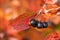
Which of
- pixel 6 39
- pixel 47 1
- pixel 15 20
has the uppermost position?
pixel 47 1

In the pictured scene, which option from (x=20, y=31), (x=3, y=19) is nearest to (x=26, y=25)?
(x=20, y=31)

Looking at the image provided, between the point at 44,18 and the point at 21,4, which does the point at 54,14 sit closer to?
the point at 44,18

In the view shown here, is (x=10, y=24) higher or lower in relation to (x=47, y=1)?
lower

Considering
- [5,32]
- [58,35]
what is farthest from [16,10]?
[58,35]

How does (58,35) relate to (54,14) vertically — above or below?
below

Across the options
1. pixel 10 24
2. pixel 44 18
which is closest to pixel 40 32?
pixel 44 18

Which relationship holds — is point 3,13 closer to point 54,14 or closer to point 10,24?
point 10,24

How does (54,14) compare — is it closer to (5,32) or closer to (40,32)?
(40,32)

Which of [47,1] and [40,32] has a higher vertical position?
[47,1]
